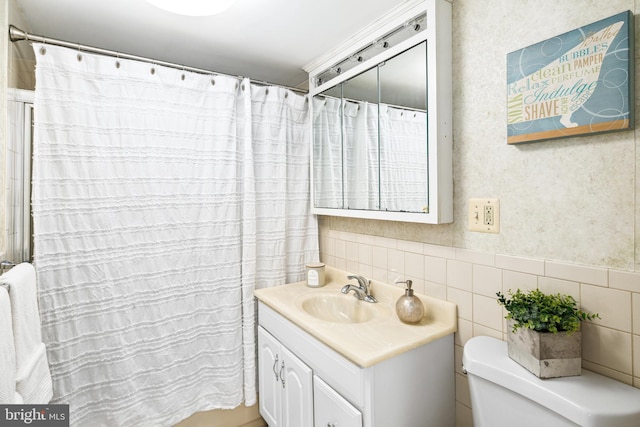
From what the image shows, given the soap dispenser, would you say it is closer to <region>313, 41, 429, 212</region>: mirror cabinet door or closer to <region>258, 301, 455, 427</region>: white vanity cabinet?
<region>258, 301, 455, 427</region>: white vanity cabinet

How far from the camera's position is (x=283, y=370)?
1.59 metres

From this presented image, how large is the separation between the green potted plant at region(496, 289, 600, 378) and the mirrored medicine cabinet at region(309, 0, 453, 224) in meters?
0.47

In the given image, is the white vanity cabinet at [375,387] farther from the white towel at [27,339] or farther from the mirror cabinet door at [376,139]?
the white towel at [27,339]

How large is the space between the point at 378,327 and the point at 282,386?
2.14 ft

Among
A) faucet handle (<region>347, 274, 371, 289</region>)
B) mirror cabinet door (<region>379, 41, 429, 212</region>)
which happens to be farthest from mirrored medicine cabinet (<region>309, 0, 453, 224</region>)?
faucet handle (<region>347, 274, 371, 289</region>)

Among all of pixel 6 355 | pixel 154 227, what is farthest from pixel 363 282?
pixel 6 355

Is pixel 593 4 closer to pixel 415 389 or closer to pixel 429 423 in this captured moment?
pixel 415 389

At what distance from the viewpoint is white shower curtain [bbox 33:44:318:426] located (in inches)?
56.2

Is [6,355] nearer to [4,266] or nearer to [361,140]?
Result: [4,266]

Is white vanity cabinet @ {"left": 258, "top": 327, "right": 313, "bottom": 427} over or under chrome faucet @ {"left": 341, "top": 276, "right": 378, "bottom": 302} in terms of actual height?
under

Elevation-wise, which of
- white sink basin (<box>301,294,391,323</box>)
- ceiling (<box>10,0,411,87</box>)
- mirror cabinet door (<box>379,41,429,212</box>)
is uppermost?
ceiling (<box>10,0,411,87</box>)

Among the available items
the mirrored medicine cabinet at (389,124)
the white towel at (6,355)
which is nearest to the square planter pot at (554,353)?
the mirrored medicine cabinet at (389,124)

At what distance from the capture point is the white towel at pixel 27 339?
1.03 m

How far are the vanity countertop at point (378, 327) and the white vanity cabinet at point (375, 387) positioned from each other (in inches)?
1.6
